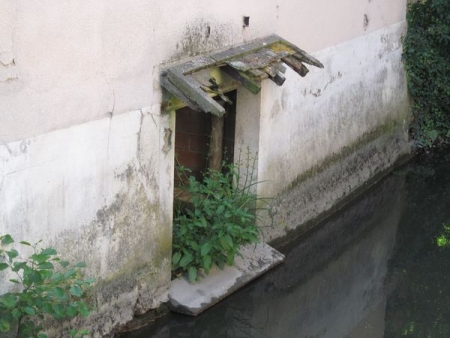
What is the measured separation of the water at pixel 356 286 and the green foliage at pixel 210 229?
43cm

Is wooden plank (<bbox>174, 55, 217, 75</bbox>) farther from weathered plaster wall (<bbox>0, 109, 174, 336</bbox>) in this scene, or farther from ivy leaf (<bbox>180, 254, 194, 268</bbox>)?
ivy leaf (<bbox>180, 254, 194, 268</bbox>)

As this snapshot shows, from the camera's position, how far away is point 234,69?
7.32m

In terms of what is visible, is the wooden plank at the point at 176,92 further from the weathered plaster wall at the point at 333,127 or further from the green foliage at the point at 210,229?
the weathered plaster wall at the point at 333,127

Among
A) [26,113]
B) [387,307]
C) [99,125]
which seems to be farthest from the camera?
[387,307]

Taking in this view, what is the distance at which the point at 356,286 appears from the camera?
27.0 ft

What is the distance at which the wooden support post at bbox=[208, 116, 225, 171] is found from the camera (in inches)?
323

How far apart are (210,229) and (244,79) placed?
1308 millimetres

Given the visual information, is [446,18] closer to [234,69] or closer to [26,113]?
[234,69]

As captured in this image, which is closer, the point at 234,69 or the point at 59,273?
the point at 59,273

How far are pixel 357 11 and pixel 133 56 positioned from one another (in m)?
4.49

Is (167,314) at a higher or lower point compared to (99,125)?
lower

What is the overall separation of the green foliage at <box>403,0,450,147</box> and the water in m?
1.71

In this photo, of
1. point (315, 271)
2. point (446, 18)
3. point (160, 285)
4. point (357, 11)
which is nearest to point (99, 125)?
point (160, 285)

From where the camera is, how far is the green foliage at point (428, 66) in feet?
38.1
